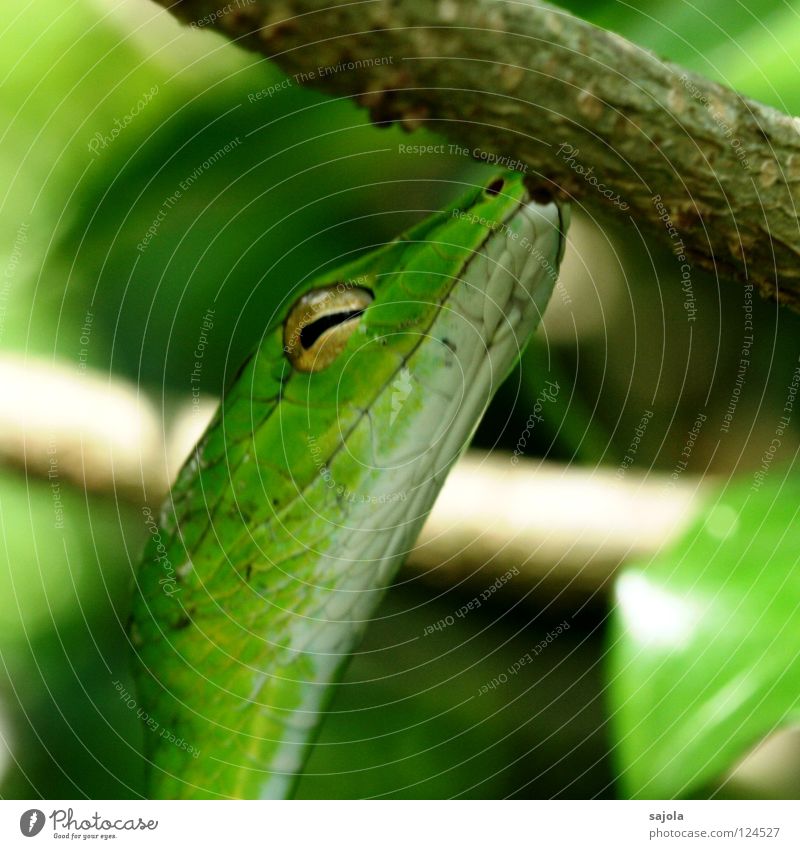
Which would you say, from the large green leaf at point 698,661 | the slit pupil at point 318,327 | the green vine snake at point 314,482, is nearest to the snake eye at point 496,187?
the green vine snake at point 314,482

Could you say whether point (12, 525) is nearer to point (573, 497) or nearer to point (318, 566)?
point (318, 566)

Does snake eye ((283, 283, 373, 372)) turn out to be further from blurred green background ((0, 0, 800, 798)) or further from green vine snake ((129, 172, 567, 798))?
blurred green background ((0, 0, 800, 798))

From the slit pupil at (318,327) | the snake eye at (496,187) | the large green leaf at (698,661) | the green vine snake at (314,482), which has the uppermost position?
the snake eye at (496,187)

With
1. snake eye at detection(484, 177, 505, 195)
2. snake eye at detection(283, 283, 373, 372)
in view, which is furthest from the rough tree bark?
snake eye at detection(283, 283, 373, 372)

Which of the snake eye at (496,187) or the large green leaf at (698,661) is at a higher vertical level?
the snake eye at (496,187)

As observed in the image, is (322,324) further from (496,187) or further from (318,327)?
(496,187)

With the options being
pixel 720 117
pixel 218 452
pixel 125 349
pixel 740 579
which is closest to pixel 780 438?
pixel 740 579

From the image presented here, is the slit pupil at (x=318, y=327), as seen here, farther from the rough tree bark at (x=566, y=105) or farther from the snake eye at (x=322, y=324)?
the rough tree bark at (x=566, y=105)
